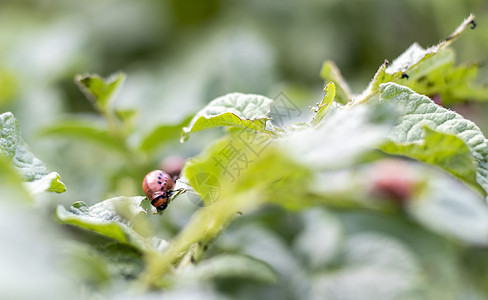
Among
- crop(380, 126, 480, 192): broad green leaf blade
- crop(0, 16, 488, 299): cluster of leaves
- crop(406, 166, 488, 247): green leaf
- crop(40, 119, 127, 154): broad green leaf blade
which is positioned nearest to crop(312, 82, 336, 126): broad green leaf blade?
crop(0, 16, 488, 299): cluster of leaves

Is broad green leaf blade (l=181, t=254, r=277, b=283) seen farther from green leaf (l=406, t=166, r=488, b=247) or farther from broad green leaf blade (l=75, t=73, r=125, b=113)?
broad green leaf blade (l=75, t=73, r=125, b=113)

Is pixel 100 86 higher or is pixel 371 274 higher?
pixel 100 86

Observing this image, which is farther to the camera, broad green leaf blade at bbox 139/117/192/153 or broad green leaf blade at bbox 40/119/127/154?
broad green leaf blade at bbox 40/119/127/154

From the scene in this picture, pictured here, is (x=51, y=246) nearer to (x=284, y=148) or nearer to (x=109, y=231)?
(x=109, y=231)

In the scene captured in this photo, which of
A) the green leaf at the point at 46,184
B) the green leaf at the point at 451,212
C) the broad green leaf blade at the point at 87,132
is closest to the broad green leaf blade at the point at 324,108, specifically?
the green leaf at the point at 451,212

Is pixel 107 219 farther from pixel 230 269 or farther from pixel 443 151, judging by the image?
pixel 443 151

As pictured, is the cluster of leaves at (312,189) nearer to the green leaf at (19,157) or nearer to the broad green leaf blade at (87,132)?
the green leaf at (19,157)

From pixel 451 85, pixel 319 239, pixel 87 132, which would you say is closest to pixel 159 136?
pixel 87 132

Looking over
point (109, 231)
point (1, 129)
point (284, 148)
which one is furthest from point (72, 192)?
point (284, 148)
